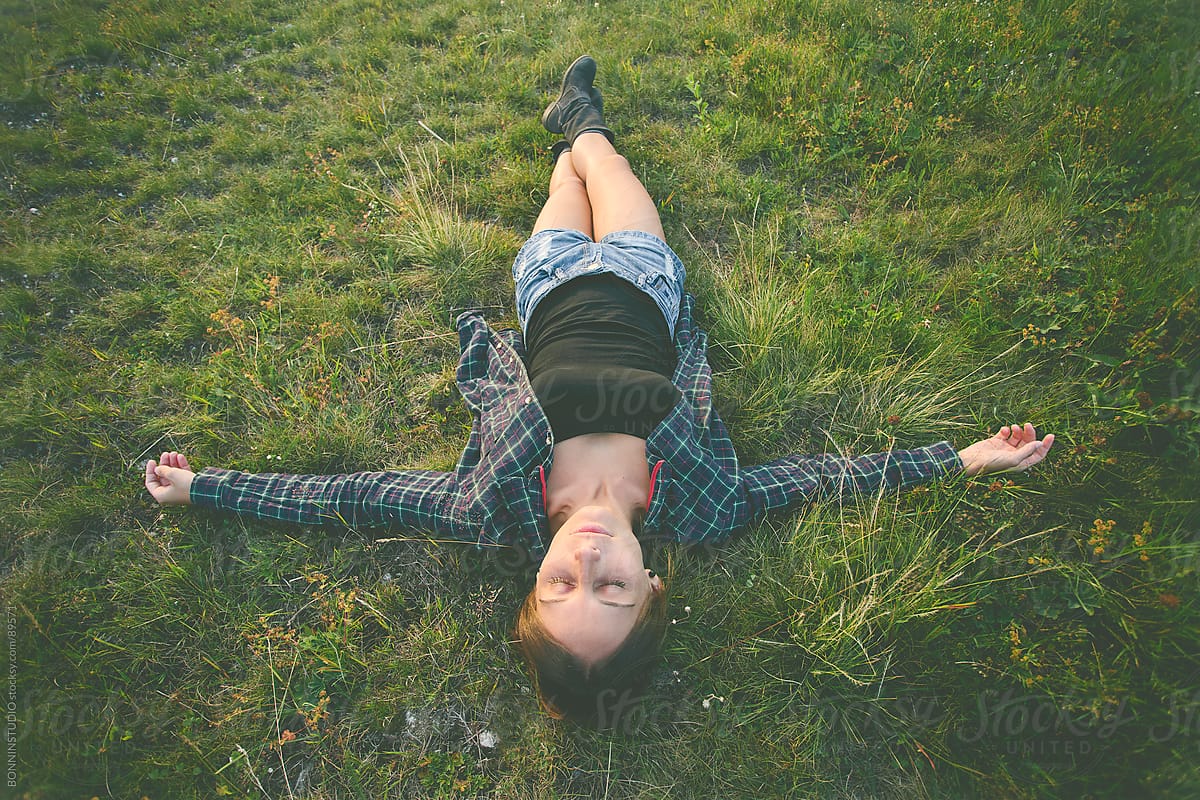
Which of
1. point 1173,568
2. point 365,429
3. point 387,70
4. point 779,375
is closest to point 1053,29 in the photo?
point 779,375

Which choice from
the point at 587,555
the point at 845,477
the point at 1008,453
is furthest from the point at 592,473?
the point at 1008,453

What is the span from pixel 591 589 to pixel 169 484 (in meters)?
2.32

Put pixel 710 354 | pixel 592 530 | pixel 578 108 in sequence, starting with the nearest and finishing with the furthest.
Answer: pixel 592 530 < pixel 710 354 < pixel 578 108

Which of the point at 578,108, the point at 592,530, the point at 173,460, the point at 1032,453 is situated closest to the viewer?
the point at 592,530

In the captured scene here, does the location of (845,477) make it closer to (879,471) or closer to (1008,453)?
(879,471)

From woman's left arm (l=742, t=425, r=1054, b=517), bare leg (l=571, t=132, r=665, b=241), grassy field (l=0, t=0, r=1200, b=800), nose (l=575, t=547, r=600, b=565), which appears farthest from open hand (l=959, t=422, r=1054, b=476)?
bare leg (l=571, t=132, r=665, b=241)

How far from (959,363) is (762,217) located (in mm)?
1569

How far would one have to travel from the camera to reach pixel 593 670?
2277mm

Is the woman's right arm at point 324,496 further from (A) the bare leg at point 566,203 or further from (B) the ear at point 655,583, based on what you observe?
(A) the bare leg at point 566,203

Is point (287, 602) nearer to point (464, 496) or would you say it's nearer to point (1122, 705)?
point (464, 496)

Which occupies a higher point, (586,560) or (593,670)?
(586,560)

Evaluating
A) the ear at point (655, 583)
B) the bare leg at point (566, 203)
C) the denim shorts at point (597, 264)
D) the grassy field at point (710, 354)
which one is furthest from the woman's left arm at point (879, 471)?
the bare leg at point (566, 203)

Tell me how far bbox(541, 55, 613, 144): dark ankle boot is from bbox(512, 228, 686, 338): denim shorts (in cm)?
102

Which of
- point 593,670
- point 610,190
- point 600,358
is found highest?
point 610,190
